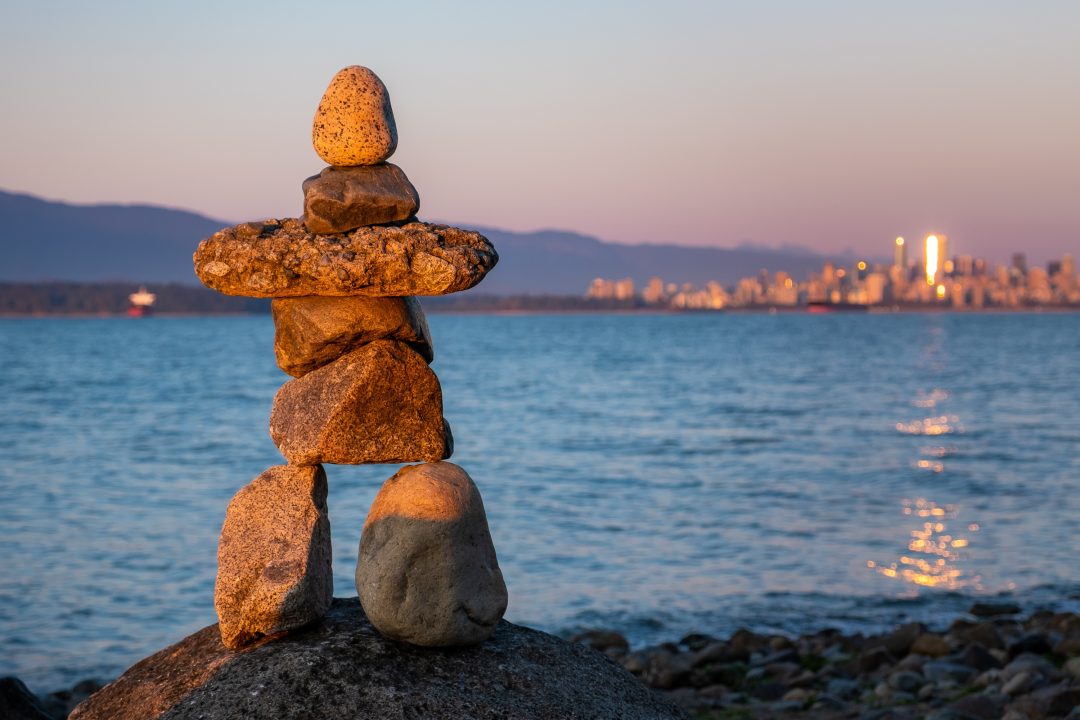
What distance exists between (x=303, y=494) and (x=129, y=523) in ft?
50.1

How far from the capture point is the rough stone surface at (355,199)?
22.1ft

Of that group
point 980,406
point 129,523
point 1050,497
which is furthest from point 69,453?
point 980,406

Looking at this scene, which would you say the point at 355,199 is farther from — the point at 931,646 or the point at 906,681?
the point at 931,646

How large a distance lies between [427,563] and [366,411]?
92 cm

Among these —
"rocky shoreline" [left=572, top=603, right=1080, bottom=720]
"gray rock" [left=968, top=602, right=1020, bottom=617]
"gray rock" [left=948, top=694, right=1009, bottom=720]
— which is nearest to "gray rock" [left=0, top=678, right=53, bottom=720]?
"rocky shoreline" [left=572, top=603, right=1080, bottom=720]

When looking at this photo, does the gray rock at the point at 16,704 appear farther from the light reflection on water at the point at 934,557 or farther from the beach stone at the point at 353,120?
the light reflection on water at the point at 934,557

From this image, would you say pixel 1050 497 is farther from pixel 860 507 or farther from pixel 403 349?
pixel 403 349

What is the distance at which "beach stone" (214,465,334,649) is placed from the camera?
6.79 meters

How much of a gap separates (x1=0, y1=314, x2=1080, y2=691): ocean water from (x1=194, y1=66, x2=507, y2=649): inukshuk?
24.1ft

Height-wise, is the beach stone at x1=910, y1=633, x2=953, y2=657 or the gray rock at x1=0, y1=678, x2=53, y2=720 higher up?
the gray rock at x1=0, y1=678, x2=53, y2=720

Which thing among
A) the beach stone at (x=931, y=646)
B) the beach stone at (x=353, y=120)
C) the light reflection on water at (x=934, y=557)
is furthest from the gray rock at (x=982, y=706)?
the beach stone at (x=353, y=120)

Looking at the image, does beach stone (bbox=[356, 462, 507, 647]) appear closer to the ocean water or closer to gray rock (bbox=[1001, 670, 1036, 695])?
gray rock (bbox=[1001, 670, 1036, 695])

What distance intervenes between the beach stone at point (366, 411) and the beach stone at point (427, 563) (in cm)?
21

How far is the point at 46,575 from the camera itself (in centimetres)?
1728
